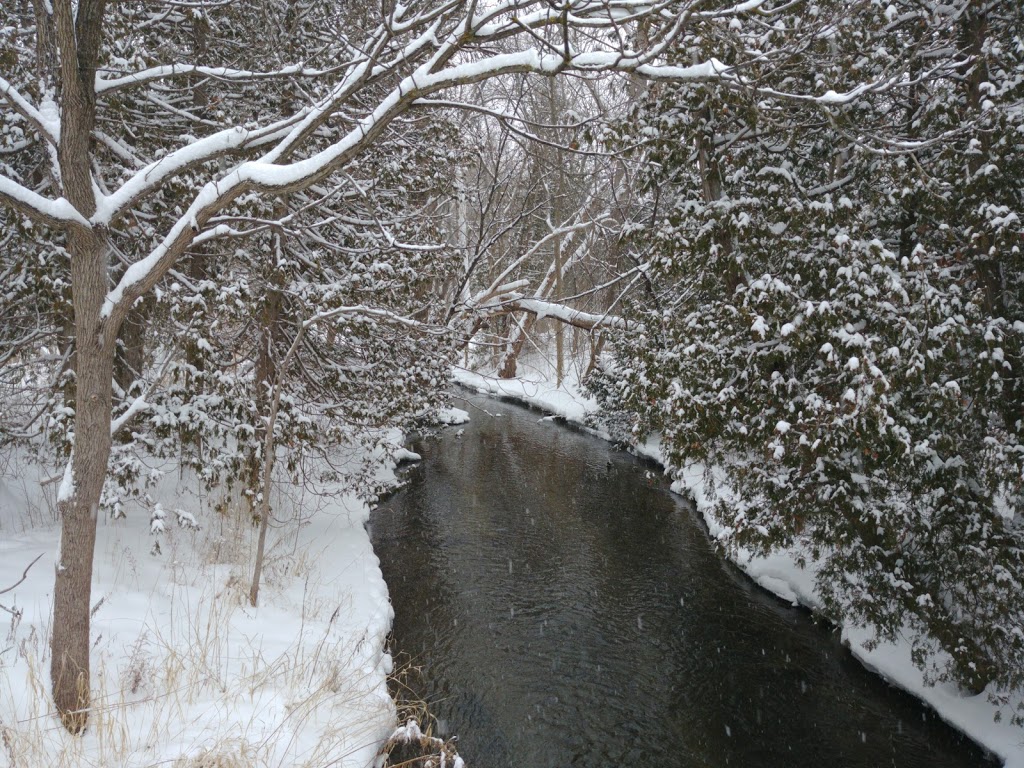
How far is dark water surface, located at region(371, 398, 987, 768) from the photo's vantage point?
18.9ft

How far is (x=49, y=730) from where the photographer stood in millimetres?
3436

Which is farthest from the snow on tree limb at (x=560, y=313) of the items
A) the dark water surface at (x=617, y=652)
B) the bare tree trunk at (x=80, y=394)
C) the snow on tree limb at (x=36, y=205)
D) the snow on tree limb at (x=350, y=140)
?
the snow on tree limb at (x=36, y=205)

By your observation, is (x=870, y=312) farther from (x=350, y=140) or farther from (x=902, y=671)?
(x=350, y=140)

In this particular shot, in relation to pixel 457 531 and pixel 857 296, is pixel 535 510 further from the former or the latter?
pixel 857 296

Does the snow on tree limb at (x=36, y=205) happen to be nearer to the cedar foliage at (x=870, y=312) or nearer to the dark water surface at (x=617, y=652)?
the cedar foliage at (x=870, y=312)

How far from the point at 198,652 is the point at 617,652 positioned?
432 centimetres

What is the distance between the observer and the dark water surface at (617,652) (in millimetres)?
5750

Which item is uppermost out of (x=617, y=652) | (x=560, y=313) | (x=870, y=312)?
(x=870, y=312)

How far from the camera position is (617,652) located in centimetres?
720

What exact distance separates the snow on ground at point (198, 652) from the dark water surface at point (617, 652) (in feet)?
3.30

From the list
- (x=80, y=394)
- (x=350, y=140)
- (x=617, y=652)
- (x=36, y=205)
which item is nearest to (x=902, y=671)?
(x=617, y=652)

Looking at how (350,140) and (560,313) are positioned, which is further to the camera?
(560,313)

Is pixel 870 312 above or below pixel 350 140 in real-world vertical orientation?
below

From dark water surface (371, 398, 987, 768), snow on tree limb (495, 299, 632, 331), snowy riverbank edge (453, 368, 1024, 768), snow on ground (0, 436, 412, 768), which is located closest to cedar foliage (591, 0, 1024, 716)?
snowy riverbank edge (453, 368, 1024, 768)
